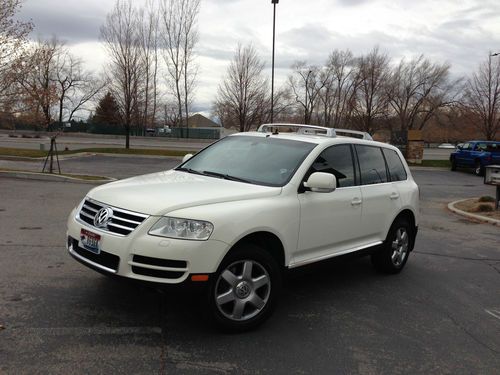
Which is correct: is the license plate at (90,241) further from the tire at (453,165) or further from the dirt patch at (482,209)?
the tire at (453,165)

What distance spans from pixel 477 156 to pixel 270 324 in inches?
989

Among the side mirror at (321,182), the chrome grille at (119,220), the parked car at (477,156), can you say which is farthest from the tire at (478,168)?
the chrome grille at (119,220)

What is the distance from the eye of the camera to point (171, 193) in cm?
392

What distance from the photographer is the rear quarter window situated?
5.98 m

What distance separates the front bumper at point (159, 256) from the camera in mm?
3488

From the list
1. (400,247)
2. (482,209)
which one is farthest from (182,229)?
(482,209)

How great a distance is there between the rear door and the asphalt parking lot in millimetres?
636

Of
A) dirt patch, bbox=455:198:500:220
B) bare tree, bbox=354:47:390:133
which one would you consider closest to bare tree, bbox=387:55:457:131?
bare tree, bbox=354:47:390:133

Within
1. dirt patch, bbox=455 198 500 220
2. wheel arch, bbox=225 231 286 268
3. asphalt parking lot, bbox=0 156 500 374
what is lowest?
asphalt parking lot, bbox=0 156 500 374

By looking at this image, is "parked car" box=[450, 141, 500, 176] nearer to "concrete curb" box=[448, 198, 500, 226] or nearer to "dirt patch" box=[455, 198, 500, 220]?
"dirt patch" box=[455, 198, 500, 220]

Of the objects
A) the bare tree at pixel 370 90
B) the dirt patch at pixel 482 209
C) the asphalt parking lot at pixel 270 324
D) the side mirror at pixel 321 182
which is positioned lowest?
the asphalt parking lot at pixel 270 324

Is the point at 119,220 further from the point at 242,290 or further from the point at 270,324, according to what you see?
the point at 270,324

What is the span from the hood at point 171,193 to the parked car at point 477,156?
24575 millimetres

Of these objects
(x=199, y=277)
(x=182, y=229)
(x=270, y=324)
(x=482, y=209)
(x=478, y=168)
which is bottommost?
(x=270, y=324)
